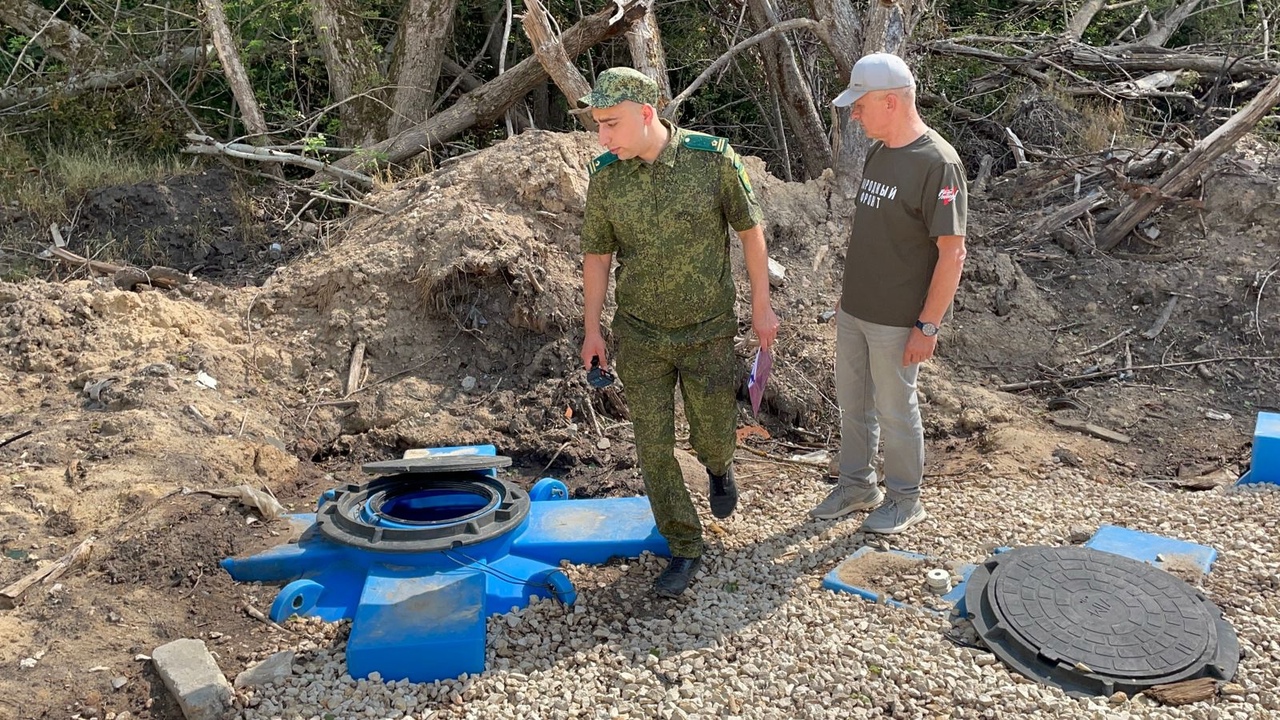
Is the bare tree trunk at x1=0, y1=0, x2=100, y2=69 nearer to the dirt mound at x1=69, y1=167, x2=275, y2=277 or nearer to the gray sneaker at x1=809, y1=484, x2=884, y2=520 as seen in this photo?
the dirt mound at x1=69, y1=167, x2=275, y2=277

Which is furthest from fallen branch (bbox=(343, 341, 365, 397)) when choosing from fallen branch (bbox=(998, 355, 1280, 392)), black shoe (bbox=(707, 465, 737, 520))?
fallen branch (bbox=(998, 355, 1280, 392))

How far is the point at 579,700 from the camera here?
344cm

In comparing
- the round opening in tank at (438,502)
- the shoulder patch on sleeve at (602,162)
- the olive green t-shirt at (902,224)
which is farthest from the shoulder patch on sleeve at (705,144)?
the round opening in tank at (438,502)

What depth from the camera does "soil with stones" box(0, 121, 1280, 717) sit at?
494cm

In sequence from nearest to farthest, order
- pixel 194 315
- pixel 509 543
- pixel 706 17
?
1. pixel 509 543
2. pixel 194 315
3. pixel 706 17

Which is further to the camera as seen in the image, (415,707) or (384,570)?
(384,570)

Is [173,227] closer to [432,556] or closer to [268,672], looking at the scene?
[432,556]

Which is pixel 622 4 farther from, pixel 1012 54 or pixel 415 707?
pixel 415 707

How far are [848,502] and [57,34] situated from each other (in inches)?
340

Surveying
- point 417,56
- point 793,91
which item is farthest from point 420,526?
point 417,56

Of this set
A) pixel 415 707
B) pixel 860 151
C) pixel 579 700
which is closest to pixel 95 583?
pixel 415 707

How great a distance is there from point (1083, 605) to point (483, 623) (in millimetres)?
2143

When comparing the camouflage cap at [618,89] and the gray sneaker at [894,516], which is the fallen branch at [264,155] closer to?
the camouflage cap at [618,89]

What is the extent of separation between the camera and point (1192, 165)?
7.29 m
